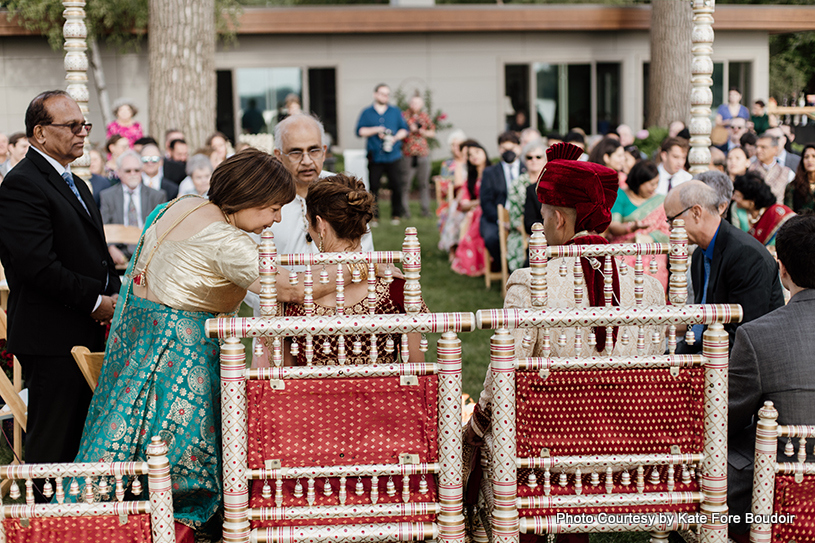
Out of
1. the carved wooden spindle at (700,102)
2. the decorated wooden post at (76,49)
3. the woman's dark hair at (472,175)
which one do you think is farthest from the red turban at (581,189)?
the woman's dark hair at (472,175)

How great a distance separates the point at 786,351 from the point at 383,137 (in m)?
10.8

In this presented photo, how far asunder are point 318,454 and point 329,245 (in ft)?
2.76

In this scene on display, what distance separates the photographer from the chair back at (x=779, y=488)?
245 centimetres

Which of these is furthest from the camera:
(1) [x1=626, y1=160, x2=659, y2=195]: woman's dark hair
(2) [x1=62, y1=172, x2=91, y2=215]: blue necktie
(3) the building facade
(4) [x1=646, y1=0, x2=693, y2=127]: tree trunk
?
(3) the building facade

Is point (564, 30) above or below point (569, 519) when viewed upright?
above

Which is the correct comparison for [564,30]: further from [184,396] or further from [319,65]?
[184,396]

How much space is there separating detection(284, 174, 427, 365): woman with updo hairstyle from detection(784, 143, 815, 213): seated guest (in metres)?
5.91

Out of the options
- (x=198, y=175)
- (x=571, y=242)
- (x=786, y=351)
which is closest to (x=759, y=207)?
(x=786, y=351)

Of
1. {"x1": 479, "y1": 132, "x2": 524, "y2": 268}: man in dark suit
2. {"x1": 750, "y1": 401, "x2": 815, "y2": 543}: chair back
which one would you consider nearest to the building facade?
{"x1": 479, "y1": 132, "x2": 524, "y2": 268}: man in dark suit

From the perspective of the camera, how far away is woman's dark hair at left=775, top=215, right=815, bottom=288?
2754 mm

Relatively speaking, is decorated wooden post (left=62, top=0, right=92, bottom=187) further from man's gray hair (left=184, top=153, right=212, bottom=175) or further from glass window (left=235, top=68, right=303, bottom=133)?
glass window (left=235, top=68, right=303, bottom=133)

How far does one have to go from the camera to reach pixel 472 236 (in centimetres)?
1009

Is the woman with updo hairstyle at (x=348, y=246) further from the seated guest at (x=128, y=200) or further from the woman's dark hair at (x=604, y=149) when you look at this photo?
the woman's dark hair at (x=604, y=149)

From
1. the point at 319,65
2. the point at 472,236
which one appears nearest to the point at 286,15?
the point at 319,65
